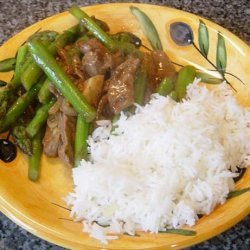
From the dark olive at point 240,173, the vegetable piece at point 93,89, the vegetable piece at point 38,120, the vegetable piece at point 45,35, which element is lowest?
the dark olive at point 240,173

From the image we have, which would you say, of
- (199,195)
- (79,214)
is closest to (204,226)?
(199,195)

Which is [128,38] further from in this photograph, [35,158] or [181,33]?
[35,158]

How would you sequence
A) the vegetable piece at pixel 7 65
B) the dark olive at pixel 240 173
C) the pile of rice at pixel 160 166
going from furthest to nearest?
the vegetable piece at pixel 7 65 < the dark olive at pixel 240 173 < the pile of rice at pixel 160 166

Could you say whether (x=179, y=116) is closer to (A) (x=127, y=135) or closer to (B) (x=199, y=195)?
(A) (x=127, y=135)

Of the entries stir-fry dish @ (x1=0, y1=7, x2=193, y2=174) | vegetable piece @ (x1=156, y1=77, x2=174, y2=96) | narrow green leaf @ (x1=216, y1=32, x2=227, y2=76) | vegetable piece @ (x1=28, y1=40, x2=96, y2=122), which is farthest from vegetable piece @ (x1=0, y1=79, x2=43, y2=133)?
narrow green leaf @ (x1=216, y1=32, x2=227, y2=76)

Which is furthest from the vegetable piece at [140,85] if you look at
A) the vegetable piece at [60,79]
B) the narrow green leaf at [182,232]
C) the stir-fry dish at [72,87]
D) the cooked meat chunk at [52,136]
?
the narrow green leaf at [182,232]

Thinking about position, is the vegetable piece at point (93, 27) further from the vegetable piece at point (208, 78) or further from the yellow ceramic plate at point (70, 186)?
the vegetable piece at point (208, 78)

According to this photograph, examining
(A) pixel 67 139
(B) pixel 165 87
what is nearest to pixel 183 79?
(B) pixel 165 87
